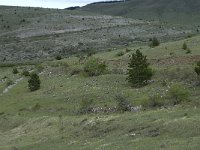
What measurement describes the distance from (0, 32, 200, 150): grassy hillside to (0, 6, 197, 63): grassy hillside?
1943 inches

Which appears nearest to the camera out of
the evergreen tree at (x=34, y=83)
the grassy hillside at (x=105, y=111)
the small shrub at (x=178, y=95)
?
the grassy hillside at (x=105, y=111)

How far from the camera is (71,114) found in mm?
44219

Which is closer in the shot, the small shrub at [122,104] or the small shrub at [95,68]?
the small shrub at [122,104]

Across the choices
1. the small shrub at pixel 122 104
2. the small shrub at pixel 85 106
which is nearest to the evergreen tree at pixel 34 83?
the small shrub at pixel 85 106

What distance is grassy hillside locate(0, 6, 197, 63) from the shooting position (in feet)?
394

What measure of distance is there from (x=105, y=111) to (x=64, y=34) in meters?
96.0

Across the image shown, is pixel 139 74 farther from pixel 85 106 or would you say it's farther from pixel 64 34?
pixel 64 34

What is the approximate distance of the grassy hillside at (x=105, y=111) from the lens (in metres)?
30.7

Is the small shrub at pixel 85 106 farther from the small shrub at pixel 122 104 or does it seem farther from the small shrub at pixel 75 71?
the small shrub at pixel 75 71

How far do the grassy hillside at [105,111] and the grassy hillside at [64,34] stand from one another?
162 feet

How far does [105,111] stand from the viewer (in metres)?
42.7

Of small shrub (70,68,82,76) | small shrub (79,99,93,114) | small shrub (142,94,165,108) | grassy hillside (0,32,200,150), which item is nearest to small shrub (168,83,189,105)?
grassy hillside (0,32,200,150)

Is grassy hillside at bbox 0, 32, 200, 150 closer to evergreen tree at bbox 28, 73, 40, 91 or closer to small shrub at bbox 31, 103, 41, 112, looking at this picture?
small shrub at bbox 31, 103, 41, 112

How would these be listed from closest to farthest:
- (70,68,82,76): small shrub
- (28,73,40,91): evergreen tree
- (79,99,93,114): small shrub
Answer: (79,99,93,114): small shrub
(28,73,40,91): evergreen tree
(70,68,82,76): small shrub
